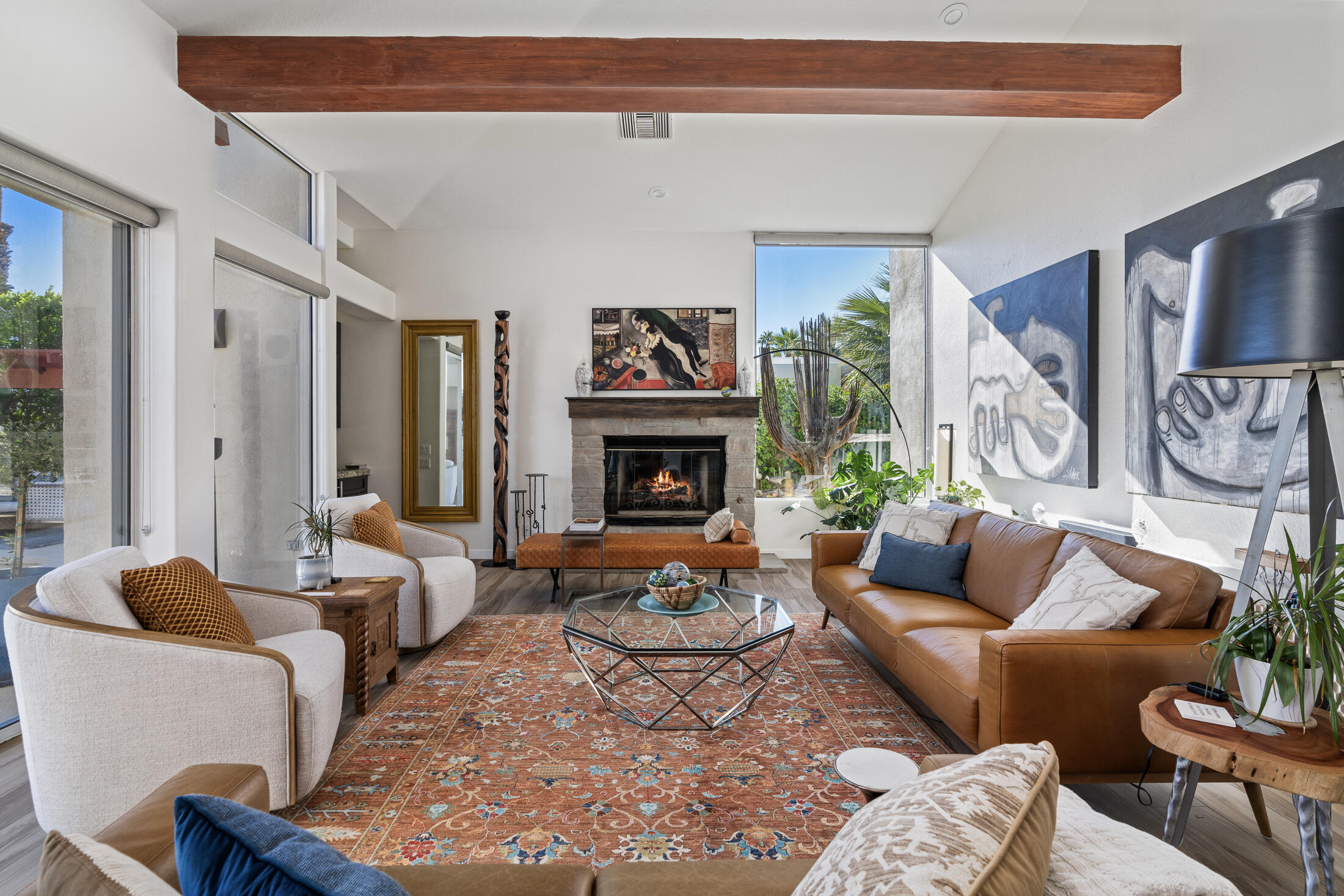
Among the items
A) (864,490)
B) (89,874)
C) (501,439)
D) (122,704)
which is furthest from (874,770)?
(501,439)

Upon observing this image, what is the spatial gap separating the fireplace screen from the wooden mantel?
24cm

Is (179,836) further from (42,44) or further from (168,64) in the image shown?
(168,64)

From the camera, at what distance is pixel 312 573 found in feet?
10.2

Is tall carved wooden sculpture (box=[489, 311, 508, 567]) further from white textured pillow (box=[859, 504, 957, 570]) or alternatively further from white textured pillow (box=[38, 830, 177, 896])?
white textured pillow (box=[38, 830, 177, 896])

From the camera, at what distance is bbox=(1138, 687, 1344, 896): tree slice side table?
138 centimetres

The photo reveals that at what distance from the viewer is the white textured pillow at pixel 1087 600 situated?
230 cm

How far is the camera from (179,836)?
27.9 inches

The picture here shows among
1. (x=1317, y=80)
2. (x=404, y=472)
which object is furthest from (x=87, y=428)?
(x=1317, y=80)

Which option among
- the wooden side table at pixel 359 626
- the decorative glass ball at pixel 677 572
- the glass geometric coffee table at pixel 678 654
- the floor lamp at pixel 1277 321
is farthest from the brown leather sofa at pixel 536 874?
the decorative glass ball at pixel 677 572

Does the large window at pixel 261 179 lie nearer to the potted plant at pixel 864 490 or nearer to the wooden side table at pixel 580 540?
the wooden side table at pixel 580 540

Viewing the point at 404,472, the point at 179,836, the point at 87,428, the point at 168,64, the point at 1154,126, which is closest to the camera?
the point at 179,836

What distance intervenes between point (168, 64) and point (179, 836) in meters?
3.83

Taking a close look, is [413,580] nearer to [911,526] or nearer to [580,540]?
[580,540]

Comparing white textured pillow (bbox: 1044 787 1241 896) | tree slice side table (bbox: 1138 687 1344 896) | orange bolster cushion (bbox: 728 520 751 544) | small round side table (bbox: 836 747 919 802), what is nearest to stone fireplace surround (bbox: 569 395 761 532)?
orange bolster cushion (bbox: 728 520 751 544)
